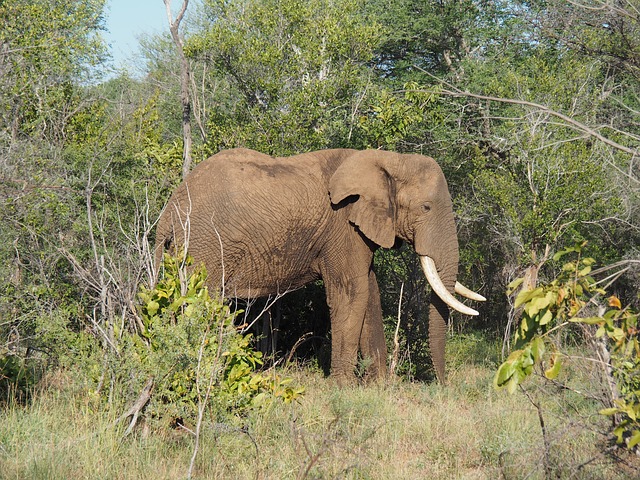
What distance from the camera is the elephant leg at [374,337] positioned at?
9773mm

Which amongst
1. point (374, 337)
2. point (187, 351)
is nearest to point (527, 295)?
point (187, 351)

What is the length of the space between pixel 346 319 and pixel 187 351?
3.19 m

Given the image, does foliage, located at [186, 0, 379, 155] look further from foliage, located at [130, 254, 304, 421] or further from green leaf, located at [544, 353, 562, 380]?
green leaf, located at [544, 353, 562, 380]

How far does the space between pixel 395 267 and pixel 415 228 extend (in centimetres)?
174

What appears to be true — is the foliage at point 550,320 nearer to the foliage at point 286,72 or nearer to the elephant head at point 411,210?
the elephant head at point 411,210

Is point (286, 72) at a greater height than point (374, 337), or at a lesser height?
greater

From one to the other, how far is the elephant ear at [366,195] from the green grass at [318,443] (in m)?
1.86

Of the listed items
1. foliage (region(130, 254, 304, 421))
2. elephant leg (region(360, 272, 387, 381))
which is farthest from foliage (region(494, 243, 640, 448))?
elephant leg (region(360, 272, 387, 381))

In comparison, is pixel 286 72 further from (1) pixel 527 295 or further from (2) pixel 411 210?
(1) pixel 527 295

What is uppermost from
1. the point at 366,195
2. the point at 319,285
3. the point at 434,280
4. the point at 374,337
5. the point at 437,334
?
the point at 366,195

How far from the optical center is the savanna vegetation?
233 inches

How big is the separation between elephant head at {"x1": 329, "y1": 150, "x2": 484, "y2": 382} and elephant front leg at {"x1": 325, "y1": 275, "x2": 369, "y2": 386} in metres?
0.55

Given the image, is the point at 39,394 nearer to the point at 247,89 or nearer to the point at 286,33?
the point at 247,89

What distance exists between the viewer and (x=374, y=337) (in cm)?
985
